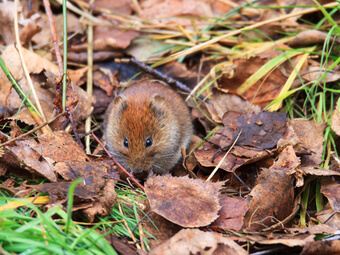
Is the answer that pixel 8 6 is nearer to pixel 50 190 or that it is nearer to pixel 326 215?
pixel 50 190

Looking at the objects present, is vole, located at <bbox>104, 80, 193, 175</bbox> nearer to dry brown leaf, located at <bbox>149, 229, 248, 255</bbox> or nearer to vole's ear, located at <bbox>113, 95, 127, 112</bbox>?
vole's ear, located at <bbox>113, 95, 127, 112</bbox>

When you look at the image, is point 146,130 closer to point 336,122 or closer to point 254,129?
point 254,129

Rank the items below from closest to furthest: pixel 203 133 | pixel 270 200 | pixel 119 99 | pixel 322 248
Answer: pixel 322 248 → pixel 270 200 → pixel 119 99 → pixel 203 133

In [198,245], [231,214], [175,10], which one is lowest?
[231,214]

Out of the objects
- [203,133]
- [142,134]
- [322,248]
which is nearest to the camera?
[322,248]

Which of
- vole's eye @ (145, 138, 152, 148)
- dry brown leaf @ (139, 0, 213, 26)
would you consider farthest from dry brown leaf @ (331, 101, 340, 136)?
dry brown leaf @ (139, 0, 213, 26)

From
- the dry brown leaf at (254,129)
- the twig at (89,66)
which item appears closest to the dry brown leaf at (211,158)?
the dry brown leaf at (254,129)

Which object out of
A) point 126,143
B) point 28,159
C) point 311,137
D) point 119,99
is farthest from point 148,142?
point 311,137
